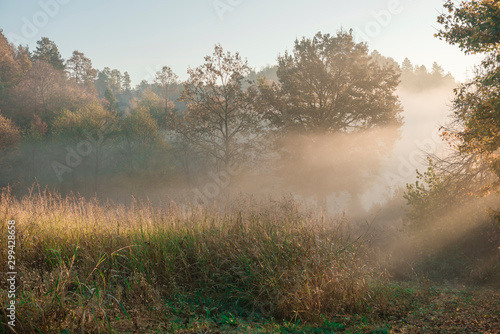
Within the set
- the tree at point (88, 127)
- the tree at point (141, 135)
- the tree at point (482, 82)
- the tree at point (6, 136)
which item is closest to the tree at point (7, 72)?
the tree at point (88, 127)

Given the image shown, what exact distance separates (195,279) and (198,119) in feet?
52.5

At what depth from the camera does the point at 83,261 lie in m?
5.03

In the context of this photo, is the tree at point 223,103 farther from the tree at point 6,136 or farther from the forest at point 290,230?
the tree at point 6,136

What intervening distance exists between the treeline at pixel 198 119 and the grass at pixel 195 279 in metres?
13.9

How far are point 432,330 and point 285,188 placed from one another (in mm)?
20313

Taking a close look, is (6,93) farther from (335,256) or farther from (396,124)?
(335,256)

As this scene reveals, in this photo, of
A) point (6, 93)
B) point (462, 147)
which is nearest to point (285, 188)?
point (462, 147)

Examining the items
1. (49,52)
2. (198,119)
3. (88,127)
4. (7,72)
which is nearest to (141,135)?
(88,127)

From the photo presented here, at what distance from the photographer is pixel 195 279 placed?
16.9ft

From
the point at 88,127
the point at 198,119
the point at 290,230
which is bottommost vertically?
the point at 290,230

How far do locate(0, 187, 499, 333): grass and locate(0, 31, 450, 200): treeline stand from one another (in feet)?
45.6

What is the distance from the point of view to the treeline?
2025 cm

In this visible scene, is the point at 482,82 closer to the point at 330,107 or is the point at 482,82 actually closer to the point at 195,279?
the point at 195,279

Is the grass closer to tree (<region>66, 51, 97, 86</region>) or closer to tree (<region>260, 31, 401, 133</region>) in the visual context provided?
tree (<region>260, 31, 401, 133</region>)
